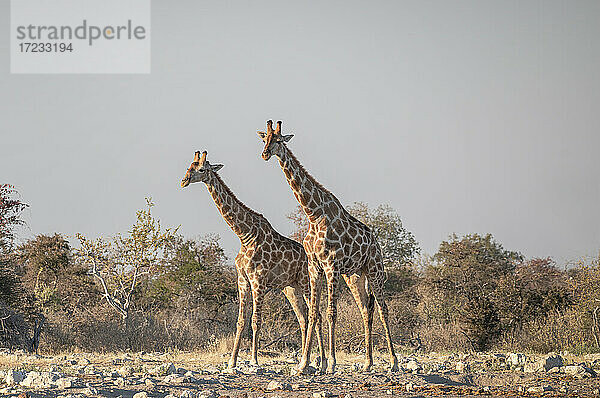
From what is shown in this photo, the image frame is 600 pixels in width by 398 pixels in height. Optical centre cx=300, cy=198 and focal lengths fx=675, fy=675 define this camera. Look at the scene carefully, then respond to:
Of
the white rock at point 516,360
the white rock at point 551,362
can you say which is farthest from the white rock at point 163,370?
the white rock at point 551,362

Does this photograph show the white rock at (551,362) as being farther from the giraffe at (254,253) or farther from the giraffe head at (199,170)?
the giraffe head at (199,170)

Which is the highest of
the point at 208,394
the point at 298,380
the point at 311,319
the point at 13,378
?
the point at 311,319

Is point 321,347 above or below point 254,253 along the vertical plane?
below

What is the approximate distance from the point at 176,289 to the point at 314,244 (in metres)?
12.7

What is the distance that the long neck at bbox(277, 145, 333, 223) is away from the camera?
37.4ft

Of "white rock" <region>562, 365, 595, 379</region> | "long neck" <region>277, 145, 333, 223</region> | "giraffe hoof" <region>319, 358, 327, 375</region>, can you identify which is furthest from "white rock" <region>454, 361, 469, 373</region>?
"long neck" <region>277, 145, 333, 223</region>

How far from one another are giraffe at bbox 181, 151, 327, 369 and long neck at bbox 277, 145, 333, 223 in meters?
1.74

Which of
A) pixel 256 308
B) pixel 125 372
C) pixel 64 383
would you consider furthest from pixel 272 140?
pixel 64 383

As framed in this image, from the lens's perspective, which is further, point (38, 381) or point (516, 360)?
point (516, 360)

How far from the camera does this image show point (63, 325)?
63.5ft

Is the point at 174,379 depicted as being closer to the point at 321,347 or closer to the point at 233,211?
the point at 321,347

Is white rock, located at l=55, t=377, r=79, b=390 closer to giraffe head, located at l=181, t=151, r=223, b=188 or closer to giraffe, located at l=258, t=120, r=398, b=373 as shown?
giraffe, located at l=258, t=120, r=398, b=373

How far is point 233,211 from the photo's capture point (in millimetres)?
12820

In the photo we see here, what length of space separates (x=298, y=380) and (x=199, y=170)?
4.31m
